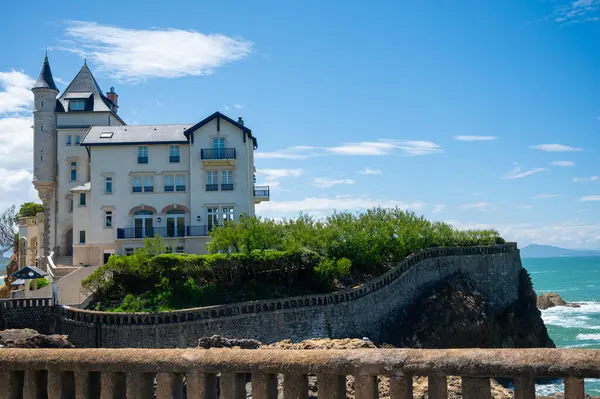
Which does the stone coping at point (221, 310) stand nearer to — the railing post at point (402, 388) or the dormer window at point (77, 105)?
the dormer window at point (77, 105)

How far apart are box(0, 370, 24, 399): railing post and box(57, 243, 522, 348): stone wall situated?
2707 cm

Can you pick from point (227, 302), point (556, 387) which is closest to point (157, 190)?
point (227, 302)

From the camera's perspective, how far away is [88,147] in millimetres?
54344

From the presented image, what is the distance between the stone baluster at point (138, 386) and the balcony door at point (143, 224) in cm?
4479

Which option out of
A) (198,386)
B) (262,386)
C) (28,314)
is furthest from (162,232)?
(262,386)

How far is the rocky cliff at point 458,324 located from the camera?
44812 mm

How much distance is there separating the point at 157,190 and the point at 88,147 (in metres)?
6.79

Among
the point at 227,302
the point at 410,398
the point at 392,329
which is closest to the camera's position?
the point at 410,398

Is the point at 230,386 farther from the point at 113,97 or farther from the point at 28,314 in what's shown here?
the point at 113,97

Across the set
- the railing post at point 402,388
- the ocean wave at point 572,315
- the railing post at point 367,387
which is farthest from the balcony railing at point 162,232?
the ocean wave at point 572,315

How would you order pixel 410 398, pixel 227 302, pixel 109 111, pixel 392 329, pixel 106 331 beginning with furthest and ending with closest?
pixel 109 111, pixel 392 329, pixel 227 302, pixel 106 331, pixel 410 398

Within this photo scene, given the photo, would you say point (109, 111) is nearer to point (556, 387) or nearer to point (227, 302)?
point (227, 302)

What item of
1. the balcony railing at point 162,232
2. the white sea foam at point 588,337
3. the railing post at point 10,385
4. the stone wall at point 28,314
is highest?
the balcony railing at point 162,232

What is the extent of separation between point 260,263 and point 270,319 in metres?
5.58
